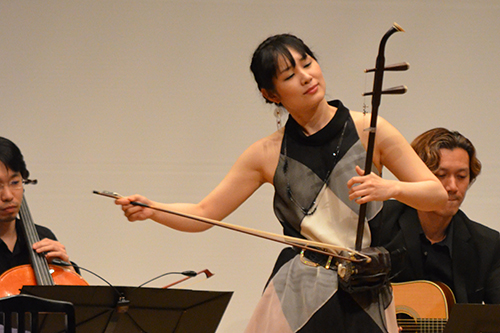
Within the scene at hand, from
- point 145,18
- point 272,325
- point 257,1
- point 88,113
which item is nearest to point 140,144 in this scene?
point 88,113

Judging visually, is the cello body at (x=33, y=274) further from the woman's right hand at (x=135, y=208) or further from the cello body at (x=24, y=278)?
the woman's right hand at (x=135, y=208)

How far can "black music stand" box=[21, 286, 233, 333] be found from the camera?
1.45m

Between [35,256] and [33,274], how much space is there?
0.08 meters

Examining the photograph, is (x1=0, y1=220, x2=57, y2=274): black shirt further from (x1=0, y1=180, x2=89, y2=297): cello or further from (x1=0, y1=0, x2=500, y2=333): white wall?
(x1=0, y1=0, x2=500, y2=333): white wall

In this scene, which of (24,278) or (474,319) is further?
(24,278)

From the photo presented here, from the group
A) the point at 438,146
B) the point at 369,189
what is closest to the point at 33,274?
the point at 369,189

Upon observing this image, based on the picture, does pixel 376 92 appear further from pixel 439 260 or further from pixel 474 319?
pixel 439 260

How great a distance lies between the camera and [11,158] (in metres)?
2.05

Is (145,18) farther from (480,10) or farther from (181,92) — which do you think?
(480,10)

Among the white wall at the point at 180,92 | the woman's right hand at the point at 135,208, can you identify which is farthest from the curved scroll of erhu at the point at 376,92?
the white wall at the point at 180,92

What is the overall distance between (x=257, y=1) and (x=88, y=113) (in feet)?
2.96

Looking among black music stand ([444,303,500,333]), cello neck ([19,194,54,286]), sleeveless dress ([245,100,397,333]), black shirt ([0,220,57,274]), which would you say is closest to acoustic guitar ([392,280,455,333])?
black music stand ([444,303,500,333])

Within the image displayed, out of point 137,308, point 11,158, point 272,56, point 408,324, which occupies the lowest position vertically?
point 408,324

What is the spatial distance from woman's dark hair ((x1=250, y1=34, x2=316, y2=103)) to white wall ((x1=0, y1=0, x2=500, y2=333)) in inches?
39.9
